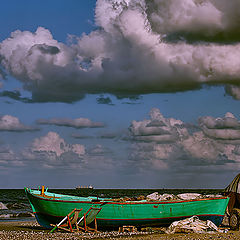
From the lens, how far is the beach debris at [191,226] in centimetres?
2976

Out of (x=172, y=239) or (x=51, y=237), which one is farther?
(x=51, y=237)

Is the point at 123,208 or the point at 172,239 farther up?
the point at 123,208

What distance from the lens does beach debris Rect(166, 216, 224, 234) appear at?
29759 mm

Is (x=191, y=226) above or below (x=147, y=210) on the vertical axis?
below

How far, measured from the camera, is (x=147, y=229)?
31.5 meters

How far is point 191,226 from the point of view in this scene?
1183 inches

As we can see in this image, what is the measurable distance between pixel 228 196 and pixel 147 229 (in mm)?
7809

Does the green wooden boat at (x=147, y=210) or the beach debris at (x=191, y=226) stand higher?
the green wooden boat at (x=147, y=210)

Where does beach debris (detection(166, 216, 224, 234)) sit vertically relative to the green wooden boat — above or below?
below

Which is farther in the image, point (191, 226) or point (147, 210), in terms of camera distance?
point (147, 210)

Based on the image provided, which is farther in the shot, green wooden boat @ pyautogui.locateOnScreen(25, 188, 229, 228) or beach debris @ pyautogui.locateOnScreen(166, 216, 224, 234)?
green wooden boat @ pyautogui.locateOnScreen(25, 188, 229, 228)

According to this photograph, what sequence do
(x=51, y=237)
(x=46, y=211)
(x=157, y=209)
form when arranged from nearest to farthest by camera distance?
(x=51, y=237) → (x=157, y=209) → (x=46, y=211)

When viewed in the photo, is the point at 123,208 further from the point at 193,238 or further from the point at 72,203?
the point at 193,238

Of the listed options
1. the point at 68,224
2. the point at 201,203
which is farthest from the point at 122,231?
the point at 201,203
